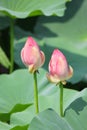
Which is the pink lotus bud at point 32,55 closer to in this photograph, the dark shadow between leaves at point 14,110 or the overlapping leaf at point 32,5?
the dark shadow between leaves at point 14,110

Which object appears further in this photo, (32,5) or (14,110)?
(32,5)

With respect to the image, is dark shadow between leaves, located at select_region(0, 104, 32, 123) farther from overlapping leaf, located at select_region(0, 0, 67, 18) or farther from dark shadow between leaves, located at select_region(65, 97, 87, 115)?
overlapping leaf, located at select_region(0, 0, 67, 18)

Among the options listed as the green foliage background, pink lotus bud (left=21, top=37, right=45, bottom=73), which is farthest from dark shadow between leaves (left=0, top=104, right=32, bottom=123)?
pink lotus bud (left=21, top=37, right=45, bottom=73)

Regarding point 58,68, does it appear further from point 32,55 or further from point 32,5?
point 32,5

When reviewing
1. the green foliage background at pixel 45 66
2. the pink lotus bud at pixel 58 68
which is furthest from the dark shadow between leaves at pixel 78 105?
the pink lotus bud at pixel 58 68

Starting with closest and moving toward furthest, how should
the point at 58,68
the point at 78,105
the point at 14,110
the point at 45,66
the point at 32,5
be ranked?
the point at 58,68 < the point at 78,105 < the point at 14,110 < the point at 32,5 < the point at 45,66

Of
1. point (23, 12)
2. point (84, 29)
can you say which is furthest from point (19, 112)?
point (84, 29)

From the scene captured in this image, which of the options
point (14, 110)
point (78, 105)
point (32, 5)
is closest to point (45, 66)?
point (32, 5)

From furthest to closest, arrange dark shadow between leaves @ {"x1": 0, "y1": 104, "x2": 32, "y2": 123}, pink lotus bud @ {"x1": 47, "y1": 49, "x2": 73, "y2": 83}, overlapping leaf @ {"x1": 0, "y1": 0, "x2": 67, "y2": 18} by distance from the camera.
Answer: overlapping leaf @ {"x1": 0, "y1": 0, "x2": 67, "y2": 18} → dark shadow between leaves @ {"x1": 0, "y1": 104, "x2": 32, "y2": 123} → pink lotus bud @ {"x1": 47, "y1": 49, "x2": 73, "y2": 83}

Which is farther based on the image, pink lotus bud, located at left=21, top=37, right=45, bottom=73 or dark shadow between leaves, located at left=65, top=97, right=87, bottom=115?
dark shadow between leaves, located at left=65, top=97, right=87, bottom=115
